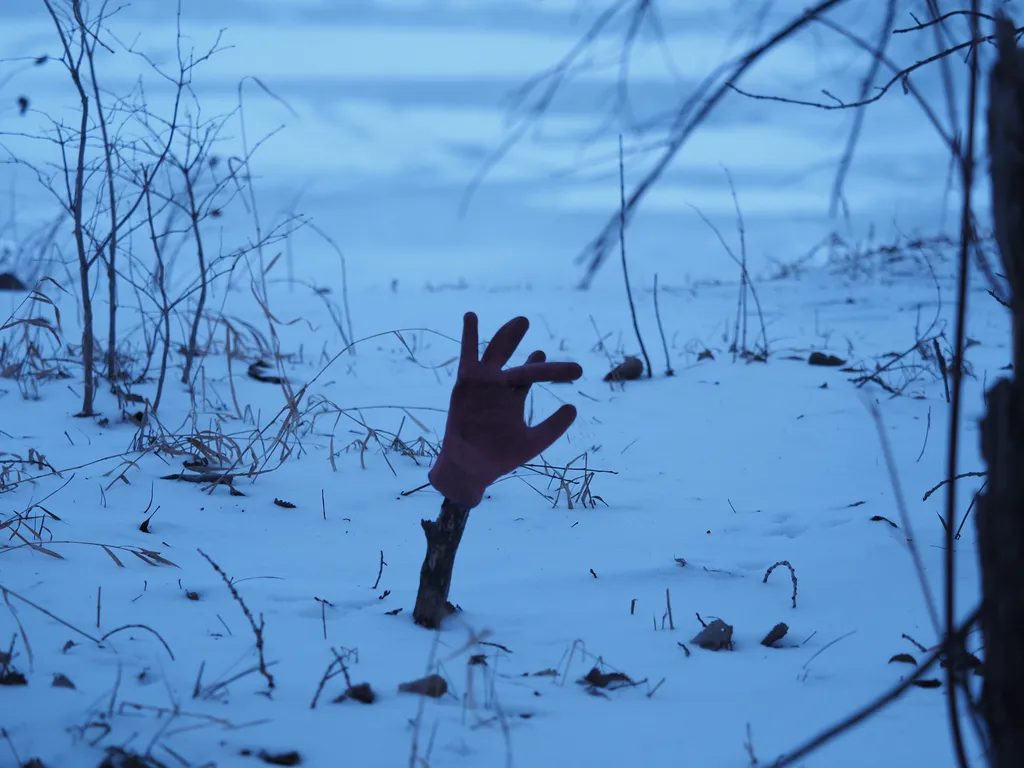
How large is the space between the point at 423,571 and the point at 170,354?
2.67 metres

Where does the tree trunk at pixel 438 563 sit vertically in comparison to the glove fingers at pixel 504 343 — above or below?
below

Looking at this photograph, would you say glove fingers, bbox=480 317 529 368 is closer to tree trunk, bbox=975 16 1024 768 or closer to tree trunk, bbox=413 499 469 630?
tree trunk, bbox=413 499 469 630

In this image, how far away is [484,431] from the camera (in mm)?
1479

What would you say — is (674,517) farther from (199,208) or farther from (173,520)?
(199,208)

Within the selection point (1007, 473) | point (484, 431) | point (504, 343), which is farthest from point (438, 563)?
point (1007, 473)

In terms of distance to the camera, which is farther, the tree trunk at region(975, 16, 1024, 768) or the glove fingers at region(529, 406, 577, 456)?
the glove fingers at region(529, 406, 577, 456)

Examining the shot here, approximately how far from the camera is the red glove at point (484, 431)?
1.46 meters

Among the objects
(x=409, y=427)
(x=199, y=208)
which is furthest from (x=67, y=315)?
(x=409, y=427)

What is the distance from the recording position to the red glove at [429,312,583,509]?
4.80 ft

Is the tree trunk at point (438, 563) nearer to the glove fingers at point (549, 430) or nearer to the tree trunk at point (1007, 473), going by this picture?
the glove fingers at point (549, 430)

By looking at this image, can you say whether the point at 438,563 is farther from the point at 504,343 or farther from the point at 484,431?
the point at 504,343

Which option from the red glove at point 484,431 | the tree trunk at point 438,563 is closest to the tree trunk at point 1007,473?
the red glove at point 484,431

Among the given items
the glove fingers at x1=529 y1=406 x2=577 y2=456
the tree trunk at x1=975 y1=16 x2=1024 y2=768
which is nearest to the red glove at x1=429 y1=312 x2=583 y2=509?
the glove fingers at x1=529 y1=406 x2=577 y2=456

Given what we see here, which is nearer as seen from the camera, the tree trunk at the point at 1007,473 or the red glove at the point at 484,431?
the tree trunk at the point at 1007,473
